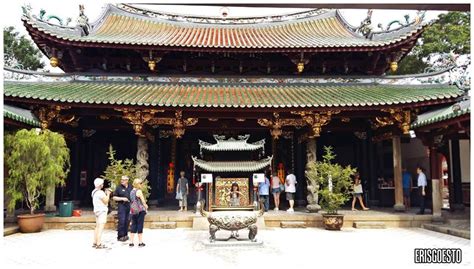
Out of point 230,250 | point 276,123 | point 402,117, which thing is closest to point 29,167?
point 230,250

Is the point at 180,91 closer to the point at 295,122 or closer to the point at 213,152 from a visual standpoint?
the point at 213,152

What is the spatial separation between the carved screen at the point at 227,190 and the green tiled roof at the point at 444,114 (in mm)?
5541

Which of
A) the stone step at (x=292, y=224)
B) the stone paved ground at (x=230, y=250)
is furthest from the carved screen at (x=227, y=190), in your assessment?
the stone paved ground at (x=230, y=250)

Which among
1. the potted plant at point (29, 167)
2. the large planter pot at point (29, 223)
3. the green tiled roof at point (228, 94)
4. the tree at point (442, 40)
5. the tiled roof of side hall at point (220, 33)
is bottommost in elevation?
the large planter pot at point (29, 223)

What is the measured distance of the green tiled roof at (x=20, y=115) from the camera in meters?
10.1

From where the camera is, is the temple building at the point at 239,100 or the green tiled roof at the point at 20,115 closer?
the green tiled roof at the point at 20,115

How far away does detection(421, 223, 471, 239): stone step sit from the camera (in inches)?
362

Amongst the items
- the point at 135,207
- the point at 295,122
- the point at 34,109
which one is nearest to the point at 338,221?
the point at 295,122

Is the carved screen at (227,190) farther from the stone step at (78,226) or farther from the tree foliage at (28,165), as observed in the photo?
the tree foliage at (28,165)

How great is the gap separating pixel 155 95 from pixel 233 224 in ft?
19.6

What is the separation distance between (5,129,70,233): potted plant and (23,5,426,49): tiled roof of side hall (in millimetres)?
4427

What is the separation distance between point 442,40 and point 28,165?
26846mm

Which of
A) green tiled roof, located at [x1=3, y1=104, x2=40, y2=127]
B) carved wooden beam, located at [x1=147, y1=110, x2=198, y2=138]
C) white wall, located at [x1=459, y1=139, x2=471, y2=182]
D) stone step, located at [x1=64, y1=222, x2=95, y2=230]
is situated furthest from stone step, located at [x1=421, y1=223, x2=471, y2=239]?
green tiled roof, located at [x1=3, y1=104, x2=40, y2=127]

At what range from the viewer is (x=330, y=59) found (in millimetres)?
14227
